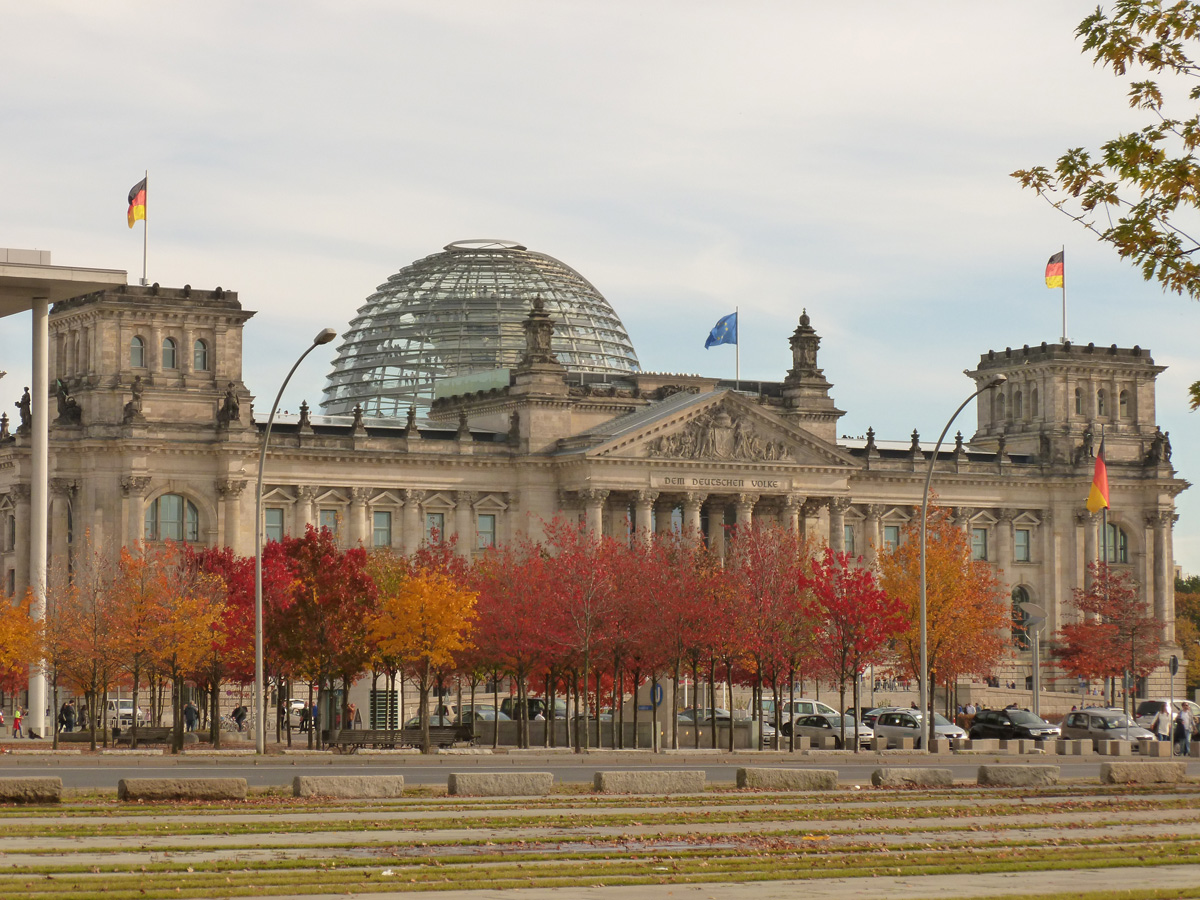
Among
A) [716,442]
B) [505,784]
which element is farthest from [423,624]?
[716,442]

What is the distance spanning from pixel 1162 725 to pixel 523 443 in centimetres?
4751

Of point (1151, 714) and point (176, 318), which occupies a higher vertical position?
point (176, 318)

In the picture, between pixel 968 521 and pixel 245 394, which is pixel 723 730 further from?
pixel 968 521

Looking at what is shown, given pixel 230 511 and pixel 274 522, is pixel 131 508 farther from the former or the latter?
pixel 274 522

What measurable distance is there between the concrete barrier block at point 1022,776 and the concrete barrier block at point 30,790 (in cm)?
2049

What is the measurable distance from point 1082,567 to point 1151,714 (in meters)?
35.2

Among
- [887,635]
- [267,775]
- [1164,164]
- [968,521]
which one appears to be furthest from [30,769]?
[968,521]

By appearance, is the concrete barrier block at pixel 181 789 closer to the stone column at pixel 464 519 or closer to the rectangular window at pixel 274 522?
the rectangular window at pixel 274 522

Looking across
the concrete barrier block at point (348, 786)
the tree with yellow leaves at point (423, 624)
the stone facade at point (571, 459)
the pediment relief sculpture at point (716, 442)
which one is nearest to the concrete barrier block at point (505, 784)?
the concrete barrier block at point (348, 786)

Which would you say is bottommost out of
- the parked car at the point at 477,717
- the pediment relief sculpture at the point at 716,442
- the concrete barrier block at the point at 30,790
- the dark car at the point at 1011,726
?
the dark car at the point at 1011,726

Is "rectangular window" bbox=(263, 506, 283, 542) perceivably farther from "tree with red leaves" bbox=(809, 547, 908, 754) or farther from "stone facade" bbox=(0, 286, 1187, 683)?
"tree with red leaves" bbox=(809, 547, 908, 754)

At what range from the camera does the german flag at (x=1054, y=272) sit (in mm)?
119438

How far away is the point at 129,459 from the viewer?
99.8 m

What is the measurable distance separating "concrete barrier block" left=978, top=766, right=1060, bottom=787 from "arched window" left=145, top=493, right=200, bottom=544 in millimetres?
64377
